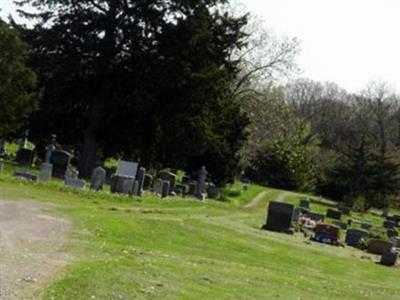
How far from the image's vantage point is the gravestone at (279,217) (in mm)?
28984

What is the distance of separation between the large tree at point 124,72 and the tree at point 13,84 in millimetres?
1977

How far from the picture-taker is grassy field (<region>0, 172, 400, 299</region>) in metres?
10.9

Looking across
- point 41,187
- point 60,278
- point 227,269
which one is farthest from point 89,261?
point 41,187

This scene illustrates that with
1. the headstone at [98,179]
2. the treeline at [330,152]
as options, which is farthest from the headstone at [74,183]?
the treeline at [330,152]

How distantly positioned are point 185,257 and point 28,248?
4.33 m

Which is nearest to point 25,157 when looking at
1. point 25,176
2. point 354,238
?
point 25,176

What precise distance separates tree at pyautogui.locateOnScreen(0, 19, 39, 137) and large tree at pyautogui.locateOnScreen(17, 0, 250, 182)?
198cm

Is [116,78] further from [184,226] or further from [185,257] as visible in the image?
[185,257]

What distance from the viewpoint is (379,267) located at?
24.1 metres

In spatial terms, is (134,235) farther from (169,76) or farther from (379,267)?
(169,76)

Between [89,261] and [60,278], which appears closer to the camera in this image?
[60,278]

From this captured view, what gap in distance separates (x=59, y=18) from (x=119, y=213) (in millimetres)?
18419

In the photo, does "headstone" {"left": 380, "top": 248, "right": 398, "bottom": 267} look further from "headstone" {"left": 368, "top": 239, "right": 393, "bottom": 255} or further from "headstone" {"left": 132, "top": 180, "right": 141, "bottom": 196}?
"headstone" {"left": 132, "top": 180, "right": 141, "bottom": 196}

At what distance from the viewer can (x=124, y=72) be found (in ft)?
124
